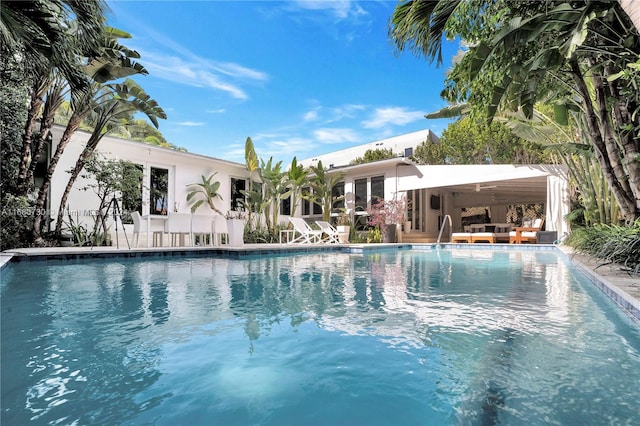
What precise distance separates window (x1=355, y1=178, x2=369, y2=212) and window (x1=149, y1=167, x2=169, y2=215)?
8.86m

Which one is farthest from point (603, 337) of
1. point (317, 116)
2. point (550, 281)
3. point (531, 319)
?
point (317, 116)

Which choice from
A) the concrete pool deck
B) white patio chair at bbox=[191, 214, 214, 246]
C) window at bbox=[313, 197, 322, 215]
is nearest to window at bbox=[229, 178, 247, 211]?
window at bbox=[313, 197, 322, 215]

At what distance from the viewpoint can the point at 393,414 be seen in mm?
1783

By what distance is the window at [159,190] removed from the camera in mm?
14164

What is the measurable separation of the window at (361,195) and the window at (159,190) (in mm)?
8863

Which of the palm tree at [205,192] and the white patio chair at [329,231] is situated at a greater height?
the palm tree at [205,192]

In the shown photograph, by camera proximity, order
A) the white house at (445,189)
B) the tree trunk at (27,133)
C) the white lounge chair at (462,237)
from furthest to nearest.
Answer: the white lounge chair at (462,237)
the white house at (445,189)
the tree trunk at (27,133)

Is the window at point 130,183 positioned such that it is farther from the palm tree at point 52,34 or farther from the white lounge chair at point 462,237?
the white lounge chair at point 462,237

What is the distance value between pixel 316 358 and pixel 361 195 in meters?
16.0

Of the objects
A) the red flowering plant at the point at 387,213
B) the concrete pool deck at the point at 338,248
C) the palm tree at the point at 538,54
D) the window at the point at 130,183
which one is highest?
the palm tree at the point at 538,54

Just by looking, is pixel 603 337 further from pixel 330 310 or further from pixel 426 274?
pixel 426 274

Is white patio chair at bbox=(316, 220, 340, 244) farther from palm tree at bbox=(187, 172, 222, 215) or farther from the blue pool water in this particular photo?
the blue pool water

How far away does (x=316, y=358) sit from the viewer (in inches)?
97.7

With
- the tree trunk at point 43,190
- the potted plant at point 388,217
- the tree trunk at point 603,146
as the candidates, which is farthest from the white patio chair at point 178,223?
the tree trunk at point 603,146
